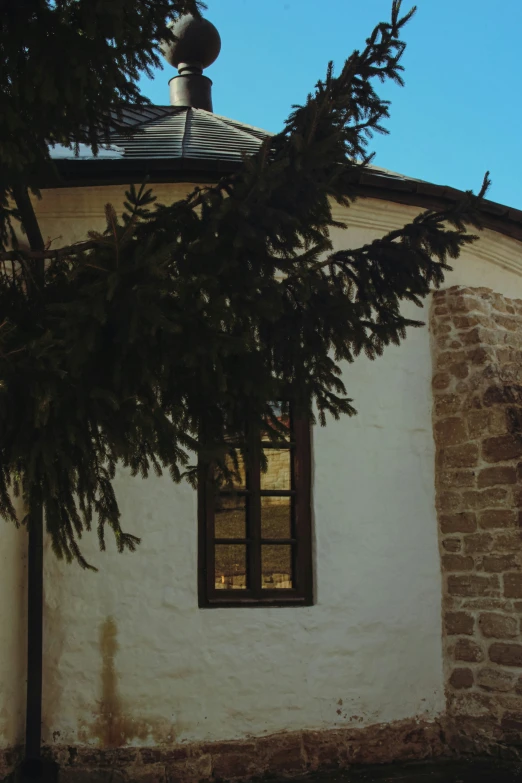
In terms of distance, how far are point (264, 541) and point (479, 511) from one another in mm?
1569

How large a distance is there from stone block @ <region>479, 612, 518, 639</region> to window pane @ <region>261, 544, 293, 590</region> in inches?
54.5

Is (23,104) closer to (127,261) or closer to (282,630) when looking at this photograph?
(127,261)

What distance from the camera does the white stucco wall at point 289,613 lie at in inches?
241

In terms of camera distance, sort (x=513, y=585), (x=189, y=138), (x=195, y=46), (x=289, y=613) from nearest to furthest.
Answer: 1. (x=289, y=613)
2. (x=513, y=585)
3. (x=189, y=138)
4. (x=195, y=46)

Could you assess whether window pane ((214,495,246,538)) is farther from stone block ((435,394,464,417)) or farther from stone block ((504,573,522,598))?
stone block ((504,573,522,598))

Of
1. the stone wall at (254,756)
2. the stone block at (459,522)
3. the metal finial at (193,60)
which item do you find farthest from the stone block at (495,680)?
the metal finial at (193,60)

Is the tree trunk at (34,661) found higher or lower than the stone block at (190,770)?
higher

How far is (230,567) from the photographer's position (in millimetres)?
6566

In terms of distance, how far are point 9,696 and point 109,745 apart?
707mm

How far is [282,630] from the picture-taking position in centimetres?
639

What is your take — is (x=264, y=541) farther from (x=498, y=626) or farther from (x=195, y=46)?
(x=195, y=46)

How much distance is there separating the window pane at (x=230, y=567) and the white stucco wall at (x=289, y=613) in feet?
0.81

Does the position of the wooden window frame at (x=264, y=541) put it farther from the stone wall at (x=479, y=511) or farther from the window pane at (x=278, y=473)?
the stone wall at (x=479, y=511)

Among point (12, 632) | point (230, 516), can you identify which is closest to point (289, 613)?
point (230, 516)
